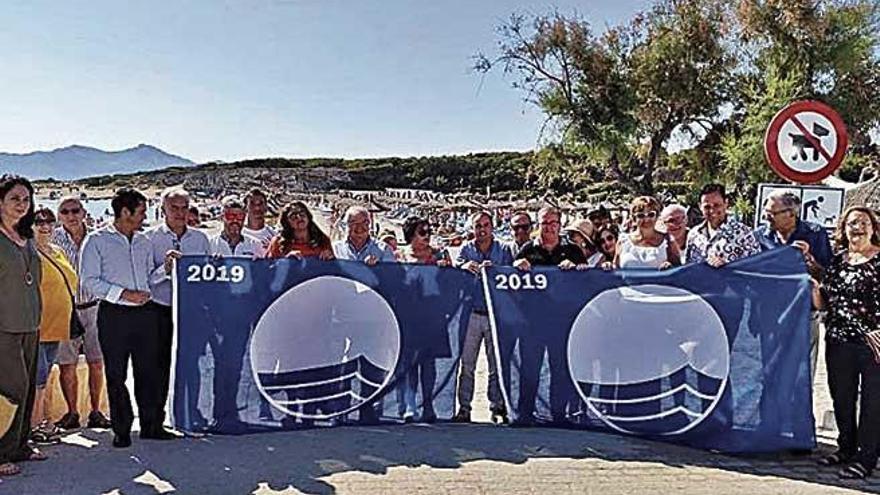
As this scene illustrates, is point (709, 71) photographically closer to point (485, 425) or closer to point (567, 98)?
point (567, 98)

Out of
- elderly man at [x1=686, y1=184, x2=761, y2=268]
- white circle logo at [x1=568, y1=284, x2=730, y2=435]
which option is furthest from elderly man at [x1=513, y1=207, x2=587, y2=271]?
elderly man at [x1=686, y1=184, x2=761, y2=268]

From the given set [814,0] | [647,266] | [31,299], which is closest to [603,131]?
[814,0]

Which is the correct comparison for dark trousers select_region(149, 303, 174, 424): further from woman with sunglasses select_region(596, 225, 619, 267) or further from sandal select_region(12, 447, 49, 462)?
woman with sunglasses select_region(596, 225, 619, 267)

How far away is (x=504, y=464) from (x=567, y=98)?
1783 centimetres

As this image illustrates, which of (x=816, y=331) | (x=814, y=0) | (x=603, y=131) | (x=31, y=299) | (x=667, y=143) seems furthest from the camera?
(x=667, y=143)

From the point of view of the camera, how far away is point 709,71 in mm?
22031

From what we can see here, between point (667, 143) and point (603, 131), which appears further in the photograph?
point (667, 143)

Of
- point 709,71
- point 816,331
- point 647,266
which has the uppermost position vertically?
point 709,71

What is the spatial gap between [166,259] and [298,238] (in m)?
0.98

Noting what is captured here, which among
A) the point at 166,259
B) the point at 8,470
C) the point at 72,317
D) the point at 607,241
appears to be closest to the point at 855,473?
the point at 607,241

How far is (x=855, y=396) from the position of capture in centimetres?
529

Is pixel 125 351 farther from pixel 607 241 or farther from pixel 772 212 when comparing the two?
pixel 772 212

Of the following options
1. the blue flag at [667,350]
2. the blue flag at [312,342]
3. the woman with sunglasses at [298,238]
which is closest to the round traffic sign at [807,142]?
the blue flag at [667,350]

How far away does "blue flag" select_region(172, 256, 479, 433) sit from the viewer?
19.1ft
